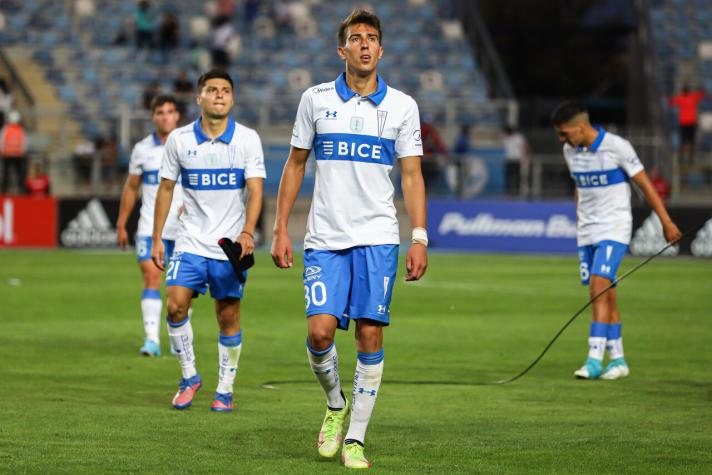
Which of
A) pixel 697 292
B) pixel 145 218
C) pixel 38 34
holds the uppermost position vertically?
pixel 38 34

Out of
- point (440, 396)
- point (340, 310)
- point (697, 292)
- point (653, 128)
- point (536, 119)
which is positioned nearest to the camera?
point (340, 310)

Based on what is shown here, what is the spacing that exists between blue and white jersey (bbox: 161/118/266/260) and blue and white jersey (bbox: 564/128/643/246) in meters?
3.68

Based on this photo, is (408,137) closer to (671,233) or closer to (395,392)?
(395,392)

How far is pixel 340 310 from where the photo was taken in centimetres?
789

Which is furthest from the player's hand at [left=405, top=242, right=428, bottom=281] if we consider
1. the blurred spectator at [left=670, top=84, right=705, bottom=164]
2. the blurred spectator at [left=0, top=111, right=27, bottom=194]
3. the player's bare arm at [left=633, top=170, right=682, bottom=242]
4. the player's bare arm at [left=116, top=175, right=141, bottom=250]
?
the blurred spectator at [left=670, top=84, right=705, bottom=164]

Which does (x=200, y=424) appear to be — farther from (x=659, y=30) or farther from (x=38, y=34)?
(x=659, y=30)

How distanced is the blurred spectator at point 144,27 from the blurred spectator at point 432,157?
8845 mm

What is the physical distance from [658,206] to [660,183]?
2125 cm

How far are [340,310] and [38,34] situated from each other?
32569mm

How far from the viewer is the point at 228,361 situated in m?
10.1

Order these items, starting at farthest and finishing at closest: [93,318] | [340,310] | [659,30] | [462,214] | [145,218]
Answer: [659,30], [462,214], [93,318], [145,218], [340,310]

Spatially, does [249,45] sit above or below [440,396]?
above

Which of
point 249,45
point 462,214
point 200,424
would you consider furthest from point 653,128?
point 200,424

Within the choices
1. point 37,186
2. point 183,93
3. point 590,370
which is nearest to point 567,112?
point 590,370
